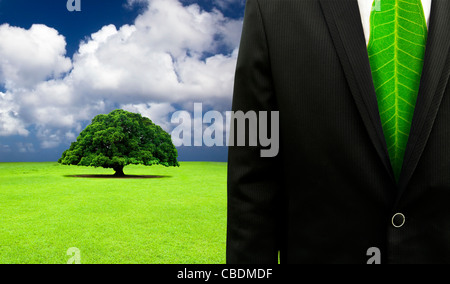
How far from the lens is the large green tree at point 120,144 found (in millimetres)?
31250

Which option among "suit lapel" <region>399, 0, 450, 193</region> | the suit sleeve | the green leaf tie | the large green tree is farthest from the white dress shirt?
the large green tree

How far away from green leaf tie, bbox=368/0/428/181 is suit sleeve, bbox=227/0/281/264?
0.60 metres

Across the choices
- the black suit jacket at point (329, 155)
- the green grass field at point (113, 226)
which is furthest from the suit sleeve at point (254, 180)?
the green grass field at point (113, 226)

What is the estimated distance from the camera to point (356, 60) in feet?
5.50

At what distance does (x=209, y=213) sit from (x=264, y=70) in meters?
14.2

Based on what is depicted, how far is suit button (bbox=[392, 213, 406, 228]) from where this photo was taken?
5.36ft

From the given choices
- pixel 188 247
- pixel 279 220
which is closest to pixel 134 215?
pixel 188 247

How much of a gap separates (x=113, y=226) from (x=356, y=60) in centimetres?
1319

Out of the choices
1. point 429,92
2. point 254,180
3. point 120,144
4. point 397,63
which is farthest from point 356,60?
point 120,144

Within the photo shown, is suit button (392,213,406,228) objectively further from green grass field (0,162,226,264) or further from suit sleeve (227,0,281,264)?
green grass field (0,162,226,264)

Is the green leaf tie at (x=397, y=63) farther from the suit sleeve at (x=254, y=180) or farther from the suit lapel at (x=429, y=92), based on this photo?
the suit sleeve at (x=254, y=180)

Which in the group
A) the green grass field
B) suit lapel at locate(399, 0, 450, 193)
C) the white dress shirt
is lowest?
the green grass field

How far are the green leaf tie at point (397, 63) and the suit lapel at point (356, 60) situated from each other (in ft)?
0.49
